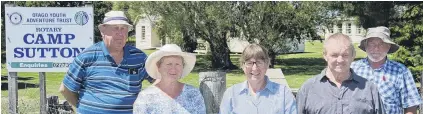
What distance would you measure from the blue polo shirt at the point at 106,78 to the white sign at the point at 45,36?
1.95 meters

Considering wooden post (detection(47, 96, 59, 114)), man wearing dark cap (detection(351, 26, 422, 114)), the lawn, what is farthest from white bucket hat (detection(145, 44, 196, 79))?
the lawn

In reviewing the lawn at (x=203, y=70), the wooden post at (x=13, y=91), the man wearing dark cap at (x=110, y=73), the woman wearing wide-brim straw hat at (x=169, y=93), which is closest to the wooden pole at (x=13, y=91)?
the wooden post at (x=13, y=91)

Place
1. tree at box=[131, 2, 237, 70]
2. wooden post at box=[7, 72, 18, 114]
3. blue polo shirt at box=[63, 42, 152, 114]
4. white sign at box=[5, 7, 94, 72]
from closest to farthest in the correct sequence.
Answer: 1. blue polo shirt at box=[63, 42, 152, 114]
2. white sign at box=[5, 7, 94, 72]
3. wooden post at box=[7, 72, 18, 114]
4. tree at box=[131, 2, 237, 70]

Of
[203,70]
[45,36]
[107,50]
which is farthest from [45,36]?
[203,70]

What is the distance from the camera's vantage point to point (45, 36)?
6055mm

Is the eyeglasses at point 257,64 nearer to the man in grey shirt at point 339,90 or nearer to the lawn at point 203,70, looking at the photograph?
the man in grey shirt at point 339,90

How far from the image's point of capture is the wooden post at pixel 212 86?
15.1ft

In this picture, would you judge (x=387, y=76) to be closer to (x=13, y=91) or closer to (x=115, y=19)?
(x=115, y=19)

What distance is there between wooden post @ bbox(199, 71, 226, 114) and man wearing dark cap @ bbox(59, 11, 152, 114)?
0.58m

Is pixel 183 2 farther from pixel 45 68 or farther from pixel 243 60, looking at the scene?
pixel 243 60

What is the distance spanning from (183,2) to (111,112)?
844 inches

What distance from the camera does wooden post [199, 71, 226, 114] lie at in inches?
181

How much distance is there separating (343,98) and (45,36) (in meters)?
3.63

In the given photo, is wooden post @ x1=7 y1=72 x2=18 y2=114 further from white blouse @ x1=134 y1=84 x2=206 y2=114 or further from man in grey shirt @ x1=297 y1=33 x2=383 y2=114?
man in grey shirt @ x1=297 y1=33 x2=383 y2=114
